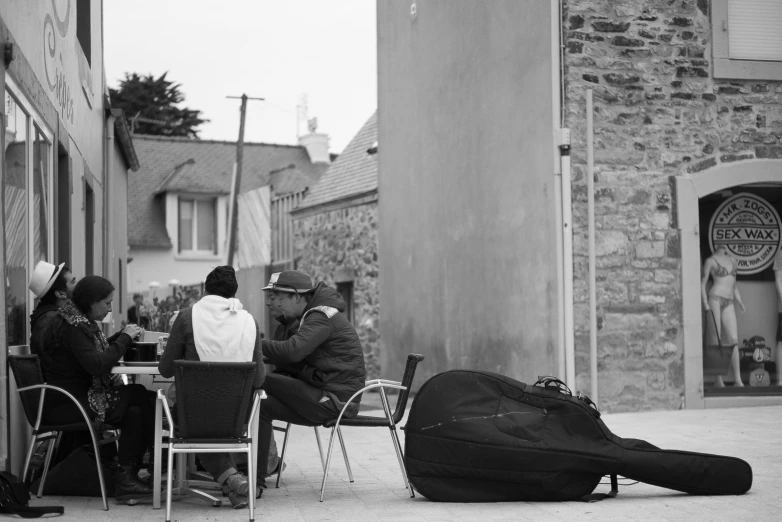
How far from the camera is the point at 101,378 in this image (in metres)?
6.43

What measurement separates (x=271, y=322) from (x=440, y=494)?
639 inches

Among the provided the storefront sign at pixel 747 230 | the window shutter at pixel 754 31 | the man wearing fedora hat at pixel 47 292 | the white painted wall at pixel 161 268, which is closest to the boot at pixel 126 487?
the man wearing fedora hat at pixel 47 292

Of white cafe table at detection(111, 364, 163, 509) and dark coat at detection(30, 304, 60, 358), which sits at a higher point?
dark coat at detection(30, 304, 60, 358)

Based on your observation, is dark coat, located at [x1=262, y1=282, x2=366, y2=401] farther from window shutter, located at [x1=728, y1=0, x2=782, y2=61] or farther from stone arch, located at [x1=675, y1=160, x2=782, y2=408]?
window shutter, located at [x1=728, y1=0, x2=782, y2=61]

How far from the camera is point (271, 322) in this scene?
2244cm

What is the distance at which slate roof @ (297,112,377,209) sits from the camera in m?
20.2

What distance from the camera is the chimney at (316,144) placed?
4447 cm

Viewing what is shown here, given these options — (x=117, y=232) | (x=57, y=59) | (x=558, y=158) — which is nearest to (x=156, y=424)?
(x=57, y=59)

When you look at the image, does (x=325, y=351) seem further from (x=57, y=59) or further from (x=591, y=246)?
(x=591, y=246)

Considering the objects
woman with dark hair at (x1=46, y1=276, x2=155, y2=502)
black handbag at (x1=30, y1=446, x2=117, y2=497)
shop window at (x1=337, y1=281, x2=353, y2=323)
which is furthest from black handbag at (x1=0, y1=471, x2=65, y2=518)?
shop window at (x1=337, y1=281, x2=353, y2=323)

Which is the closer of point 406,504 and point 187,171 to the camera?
point 406,504

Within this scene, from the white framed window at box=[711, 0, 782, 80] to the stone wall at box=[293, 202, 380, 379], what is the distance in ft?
24.9

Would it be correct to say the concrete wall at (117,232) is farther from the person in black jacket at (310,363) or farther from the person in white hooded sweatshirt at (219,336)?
the person in white hooded sweatshirt at (219,336)

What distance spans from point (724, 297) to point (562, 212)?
→ 2.12 m
